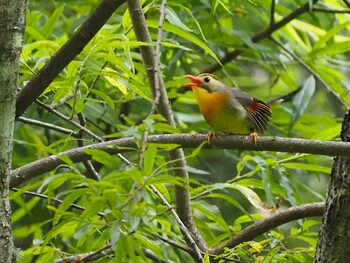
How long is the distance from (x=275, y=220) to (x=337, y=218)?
0.52m

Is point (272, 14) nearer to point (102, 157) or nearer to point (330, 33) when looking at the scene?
point (330, 33)

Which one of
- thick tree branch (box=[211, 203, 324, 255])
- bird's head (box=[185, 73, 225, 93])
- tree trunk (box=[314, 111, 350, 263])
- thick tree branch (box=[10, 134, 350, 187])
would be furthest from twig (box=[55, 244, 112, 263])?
bird's head (box=[185, 73, 225, 93])

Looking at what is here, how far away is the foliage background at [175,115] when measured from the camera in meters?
2.93

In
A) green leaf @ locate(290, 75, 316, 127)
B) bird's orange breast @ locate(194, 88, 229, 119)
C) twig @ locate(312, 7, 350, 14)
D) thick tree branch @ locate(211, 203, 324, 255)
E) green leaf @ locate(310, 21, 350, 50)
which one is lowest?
thick tree branch @ locate(211, 203, 324, 255)

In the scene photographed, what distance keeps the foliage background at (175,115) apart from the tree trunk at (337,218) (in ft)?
0.58

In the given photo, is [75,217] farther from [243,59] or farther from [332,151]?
[243,59]

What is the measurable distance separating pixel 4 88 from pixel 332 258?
4.29ft

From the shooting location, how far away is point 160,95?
3127mm

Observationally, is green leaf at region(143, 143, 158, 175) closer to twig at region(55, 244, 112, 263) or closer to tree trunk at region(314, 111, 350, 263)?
twig at region(55, 244, 112, 263)

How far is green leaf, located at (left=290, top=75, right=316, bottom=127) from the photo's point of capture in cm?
461

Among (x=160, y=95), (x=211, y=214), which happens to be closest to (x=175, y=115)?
(x=211, y=214)

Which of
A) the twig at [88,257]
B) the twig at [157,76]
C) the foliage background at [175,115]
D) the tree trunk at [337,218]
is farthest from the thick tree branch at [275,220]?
the twig at [157,76]

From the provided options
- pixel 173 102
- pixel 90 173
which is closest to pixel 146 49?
pixel 90 173

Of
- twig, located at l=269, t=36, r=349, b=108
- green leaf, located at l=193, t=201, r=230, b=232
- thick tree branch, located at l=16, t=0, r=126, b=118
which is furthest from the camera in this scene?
twig, located at l=269, t=36, r=349, b=108
